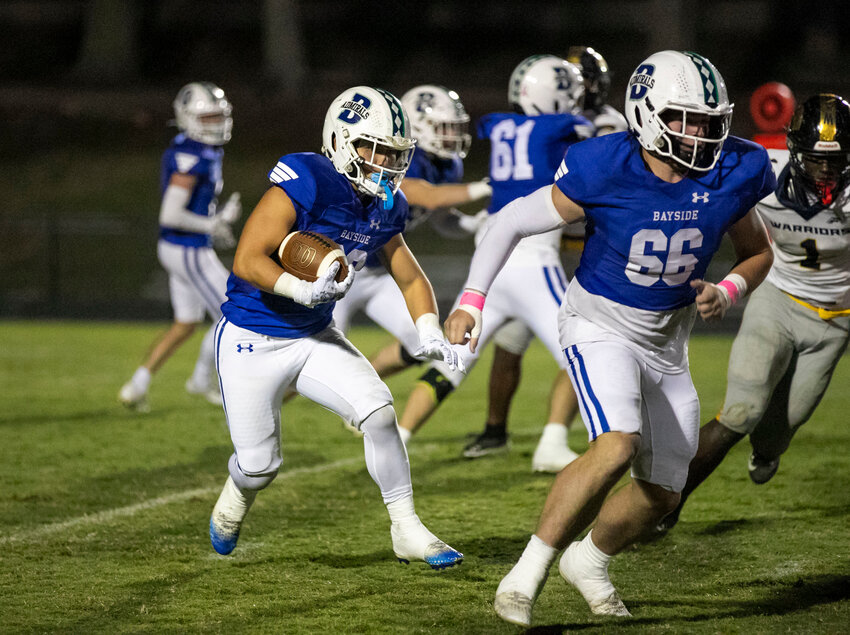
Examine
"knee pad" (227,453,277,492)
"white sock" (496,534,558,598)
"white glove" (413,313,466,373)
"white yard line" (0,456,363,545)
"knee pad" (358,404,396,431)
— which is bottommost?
"white yard line" (0,456,363,545)

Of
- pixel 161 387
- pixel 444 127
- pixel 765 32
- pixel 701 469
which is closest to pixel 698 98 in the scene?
pixel 701 469

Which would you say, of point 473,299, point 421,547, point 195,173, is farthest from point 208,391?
point 473,299

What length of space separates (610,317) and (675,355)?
258mm

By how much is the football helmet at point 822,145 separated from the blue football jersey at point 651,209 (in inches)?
27.6

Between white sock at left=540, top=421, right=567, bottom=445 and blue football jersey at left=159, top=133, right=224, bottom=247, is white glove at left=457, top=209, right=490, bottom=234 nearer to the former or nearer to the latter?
white sock at left=540, top=421, right=567, bottom=445

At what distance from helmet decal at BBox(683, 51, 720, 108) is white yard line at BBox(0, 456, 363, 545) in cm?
303

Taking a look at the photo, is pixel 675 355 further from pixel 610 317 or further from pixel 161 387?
pixel 161 387

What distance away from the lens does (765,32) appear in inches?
1027

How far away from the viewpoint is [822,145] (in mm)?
4203

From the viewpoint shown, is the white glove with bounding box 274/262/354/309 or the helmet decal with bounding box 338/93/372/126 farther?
the helmet decal with bounding box 338/93/372/126

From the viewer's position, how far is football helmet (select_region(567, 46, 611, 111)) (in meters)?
6.15

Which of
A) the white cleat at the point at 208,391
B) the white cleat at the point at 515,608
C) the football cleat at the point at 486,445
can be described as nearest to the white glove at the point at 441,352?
the white cleat at the point at 515,608

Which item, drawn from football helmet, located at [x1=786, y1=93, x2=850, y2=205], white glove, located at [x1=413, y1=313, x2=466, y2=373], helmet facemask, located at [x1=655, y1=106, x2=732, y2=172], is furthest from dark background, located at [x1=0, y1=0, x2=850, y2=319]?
helmet facemask, located at [x1=655, y1=106, x2=732, y2=172]

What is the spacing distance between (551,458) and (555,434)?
147 millimetres
